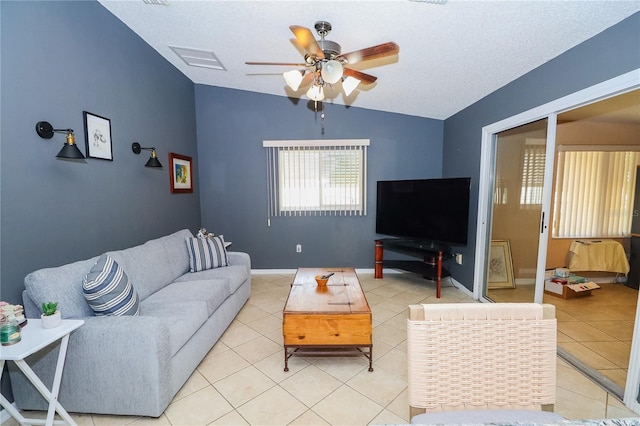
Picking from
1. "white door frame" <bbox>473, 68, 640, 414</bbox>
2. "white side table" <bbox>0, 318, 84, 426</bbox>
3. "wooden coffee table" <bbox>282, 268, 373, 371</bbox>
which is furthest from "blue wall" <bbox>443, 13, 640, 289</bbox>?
"white side table" <bbox>0, 318, 84, 426</bbox>

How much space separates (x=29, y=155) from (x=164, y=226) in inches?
65.9

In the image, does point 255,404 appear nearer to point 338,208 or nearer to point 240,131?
point 338,208

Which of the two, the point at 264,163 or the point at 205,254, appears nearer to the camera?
the point at 205,254

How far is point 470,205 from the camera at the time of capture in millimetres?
3629

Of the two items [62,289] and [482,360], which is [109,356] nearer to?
[62,289]

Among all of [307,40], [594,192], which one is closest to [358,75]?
[307,40]

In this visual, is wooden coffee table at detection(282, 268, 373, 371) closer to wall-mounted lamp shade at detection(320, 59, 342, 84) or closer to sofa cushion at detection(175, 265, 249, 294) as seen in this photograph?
sofa cushion at detection(175, 265, 249, 294)

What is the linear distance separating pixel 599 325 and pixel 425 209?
204cm

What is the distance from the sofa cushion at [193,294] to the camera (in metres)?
2.30

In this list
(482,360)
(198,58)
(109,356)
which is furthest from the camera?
(198,58)

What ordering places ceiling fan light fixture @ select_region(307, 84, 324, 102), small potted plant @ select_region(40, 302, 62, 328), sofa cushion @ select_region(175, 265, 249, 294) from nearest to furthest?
small potted plant @ select_region(40, 302, 62, 328) → ceiling fan light fixture @ select_region(307, 84, 324, 102) → sofa cushion @ select_region(175, 265, 249, 294)

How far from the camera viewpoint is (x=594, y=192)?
13.2 ft

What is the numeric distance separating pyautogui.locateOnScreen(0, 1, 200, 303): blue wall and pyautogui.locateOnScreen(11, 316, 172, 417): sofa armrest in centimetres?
58

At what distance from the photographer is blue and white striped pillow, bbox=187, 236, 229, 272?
10.3 feet
